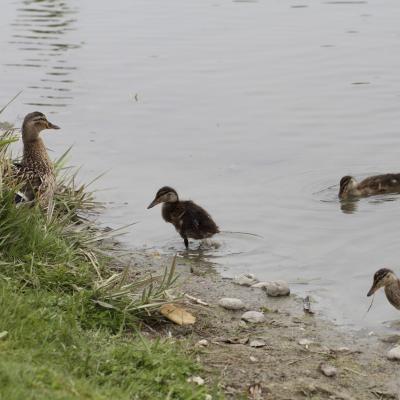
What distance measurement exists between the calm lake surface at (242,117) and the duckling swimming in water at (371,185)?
10 centimetres

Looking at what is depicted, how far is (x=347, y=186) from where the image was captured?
32.6ft

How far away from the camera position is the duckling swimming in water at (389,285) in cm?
705

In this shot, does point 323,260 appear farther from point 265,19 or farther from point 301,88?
point 265,19

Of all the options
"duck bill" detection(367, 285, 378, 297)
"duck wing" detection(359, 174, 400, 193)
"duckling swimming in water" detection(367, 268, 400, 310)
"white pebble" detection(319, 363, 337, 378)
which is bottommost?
"duck wing" detection(359, 174, 400, 193)

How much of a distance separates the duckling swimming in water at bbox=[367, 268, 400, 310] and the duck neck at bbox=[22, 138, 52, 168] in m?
2.80

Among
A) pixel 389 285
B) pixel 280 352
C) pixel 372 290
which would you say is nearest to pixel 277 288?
pixel 372 290

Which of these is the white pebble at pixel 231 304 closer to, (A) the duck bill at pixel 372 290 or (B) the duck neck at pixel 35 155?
(A) the duck bill at pixel 372 290

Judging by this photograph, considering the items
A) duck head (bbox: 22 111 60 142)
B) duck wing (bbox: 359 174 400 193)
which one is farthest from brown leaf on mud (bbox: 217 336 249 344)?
duck wing (bbox: 359 174 400 193)

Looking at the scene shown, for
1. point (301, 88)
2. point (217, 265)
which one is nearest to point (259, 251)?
point (217, 265)

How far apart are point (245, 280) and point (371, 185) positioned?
9.98ft

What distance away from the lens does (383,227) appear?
9.06m

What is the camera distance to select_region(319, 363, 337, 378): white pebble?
18.7 ft

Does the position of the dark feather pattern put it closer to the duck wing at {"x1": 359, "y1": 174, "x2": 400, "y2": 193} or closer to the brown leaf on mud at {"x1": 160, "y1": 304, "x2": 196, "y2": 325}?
the duck wing at {"x1": 359, "y1": 174, "x2": 400, "y2": 193}

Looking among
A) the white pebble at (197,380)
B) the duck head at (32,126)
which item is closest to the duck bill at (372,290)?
the white pebble at (197,380)
